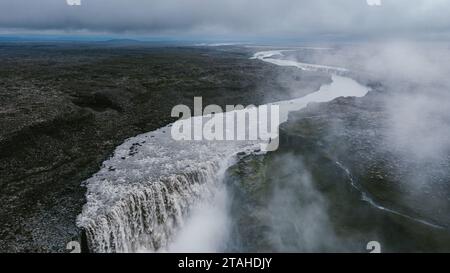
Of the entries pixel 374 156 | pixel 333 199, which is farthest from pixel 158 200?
pixel 374 156

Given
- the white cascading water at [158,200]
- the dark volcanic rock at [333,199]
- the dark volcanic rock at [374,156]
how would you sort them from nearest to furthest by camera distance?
the dark volcanic rock at [333,199]
the white cascading water at [158,200]
the dark volcanic rock at [374,156]

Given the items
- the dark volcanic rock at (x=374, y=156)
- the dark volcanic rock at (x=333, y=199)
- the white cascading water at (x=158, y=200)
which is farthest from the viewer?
the dark volcanic rock at (x=374, y=156)

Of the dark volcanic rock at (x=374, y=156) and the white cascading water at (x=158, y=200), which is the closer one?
the white cascading water at (x=158, y=200)

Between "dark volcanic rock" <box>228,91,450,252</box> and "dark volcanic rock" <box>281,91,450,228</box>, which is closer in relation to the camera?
"dark volcanic rock" <box>228,91,450,252</box>

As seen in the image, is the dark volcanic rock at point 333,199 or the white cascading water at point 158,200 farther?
the white cascading water at point 158,200

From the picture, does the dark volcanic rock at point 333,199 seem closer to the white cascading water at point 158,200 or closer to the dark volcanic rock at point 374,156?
the dark volcanic rock at point 374,156

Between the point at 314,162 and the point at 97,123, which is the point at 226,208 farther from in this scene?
the point at 97,123

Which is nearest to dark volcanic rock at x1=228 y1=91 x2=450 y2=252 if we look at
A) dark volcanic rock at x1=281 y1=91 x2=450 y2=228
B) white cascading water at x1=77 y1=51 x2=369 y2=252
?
dark volcanic rock at x1=281 y1=91 x2=450 y2=228

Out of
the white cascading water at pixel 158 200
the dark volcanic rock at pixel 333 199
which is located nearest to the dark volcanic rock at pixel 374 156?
the dark volcanic rock at pixel 333 199

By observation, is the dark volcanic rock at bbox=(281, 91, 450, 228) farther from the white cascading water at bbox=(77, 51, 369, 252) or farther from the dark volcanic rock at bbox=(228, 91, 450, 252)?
the white cascading water at bbox=(77, 51, 369, 252)

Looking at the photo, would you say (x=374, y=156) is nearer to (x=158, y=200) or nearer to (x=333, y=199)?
(x=333, y=199)
